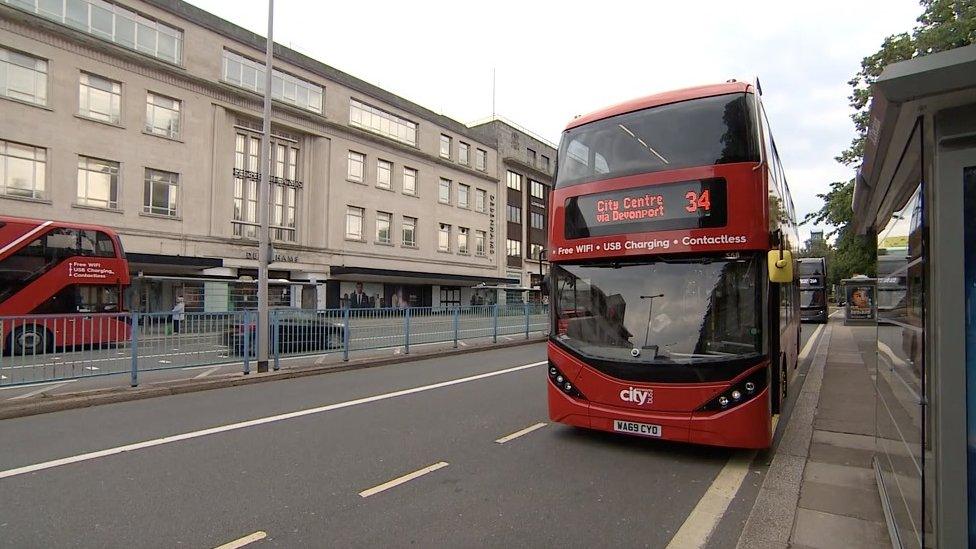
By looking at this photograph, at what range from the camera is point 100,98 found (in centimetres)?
2330

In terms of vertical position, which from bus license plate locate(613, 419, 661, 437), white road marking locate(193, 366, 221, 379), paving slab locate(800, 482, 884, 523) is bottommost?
white road marking locate(193, 366, 221, 379)

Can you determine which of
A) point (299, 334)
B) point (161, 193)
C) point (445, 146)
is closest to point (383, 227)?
point (445, 146)

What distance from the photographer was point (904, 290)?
3332 millimetres

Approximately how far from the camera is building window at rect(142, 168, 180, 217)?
24688 mm

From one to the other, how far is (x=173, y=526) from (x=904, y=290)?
5199mm

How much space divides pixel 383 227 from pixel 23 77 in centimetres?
1962

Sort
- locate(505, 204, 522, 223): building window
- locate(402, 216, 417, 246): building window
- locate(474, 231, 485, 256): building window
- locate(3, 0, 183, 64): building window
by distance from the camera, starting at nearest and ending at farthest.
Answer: locate(3, 0, 183, 64): building window
locate(402, 216, 417, 246): building window
locate(474, 231, 485, 256): building window
locate(505, 204, 522, 223): building window

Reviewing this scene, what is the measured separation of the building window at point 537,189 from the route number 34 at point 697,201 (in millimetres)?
47762

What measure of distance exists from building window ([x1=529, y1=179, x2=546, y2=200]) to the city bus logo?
48093 millimetres

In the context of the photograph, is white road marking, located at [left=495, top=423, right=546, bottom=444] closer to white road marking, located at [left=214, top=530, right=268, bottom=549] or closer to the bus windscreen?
white road marking, located at [left=214, top=530, right=268, bottom=549]

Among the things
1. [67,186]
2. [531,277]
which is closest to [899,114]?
[67,186]

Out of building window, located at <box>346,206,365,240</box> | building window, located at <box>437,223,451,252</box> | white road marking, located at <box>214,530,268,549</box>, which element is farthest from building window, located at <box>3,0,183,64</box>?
white road marking, located at <box>214,530,268,549</box>

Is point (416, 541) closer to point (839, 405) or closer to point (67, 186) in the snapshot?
point (839, 405)

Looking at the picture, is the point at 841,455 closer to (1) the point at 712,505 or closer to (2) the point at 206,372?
(1) the point at 712,505
